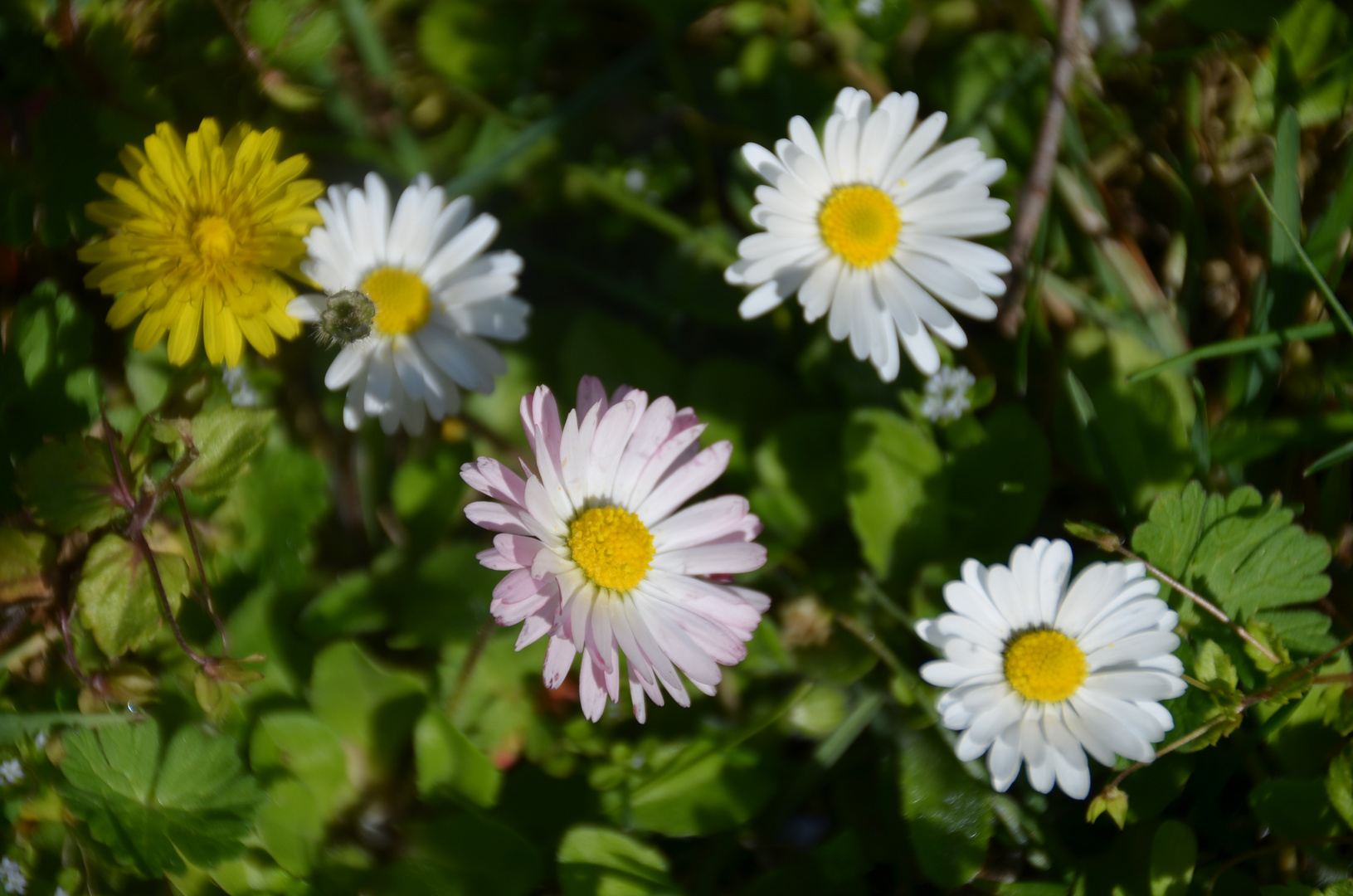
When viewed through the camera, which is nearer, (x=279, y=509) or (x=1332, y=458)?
(x=1332, y=458)

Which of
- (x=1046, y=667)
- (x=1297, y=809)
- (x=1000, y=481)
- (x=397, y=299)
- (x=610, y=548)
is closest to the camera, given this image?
(x=610, y=548)

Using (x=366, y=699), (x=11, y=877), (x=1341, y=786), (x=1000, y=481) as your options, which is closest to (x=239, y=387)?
(x=366, y=699)

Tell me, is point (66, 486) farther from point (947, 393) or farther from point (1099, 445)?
point (1099, 445)

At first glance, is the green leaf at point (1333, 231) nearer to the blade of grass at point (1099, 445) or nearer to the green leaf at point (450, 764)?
the blade of grass at point (1099, 445)

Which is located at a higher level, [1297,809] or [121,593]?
[121,593]

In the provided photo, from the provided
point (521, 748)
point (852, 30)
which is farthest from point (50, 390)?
point (852, 30)

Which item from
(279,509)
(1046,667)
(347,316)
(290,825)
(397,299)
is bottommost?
(290,825)

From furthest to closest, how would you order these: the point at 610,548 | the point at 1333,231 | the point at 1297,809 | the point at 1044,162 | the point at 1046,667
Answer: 1. the point at 1044,162
2. the point at 1333,231
3. the point at 1297,809
4. the point at 1046,667
5. the point at 610,548
